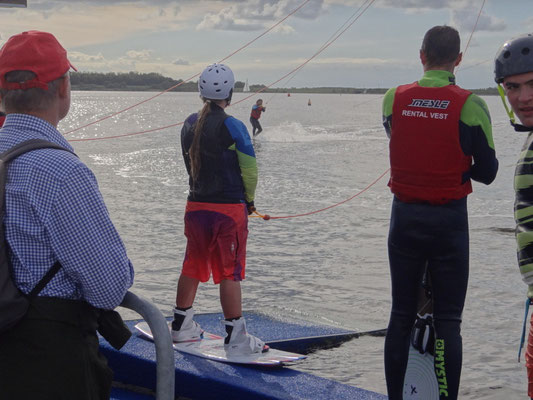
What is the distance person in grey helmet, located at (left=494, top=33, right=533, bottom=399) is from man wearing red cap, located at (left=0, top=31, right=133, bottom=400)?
1.27m

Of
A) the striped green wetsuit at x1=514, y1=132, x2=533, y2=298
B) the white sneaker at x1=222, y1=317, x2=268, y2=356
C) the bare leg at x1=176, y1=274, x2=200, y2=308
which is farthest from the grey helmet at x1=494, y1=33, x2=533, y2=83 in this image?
the bare leg at x1=176, y1=274, x2=200, y2=308

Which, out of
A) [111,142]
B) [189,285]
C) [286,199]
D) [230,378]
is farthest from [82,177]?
[111,142]

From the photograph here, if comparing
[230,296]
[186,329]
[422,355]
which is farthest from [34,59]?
[186,329]

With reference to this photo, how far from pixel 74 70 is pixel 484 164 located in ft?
7.17

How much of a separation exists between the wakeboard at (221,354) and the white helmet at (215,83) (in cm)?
164

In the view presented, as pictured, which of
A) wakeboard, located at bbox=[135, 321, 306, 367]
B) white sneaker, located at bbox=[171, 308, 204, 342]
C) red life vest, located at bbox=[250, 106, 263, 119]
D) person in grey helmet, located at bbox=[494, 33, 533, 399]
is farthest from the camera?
red life vest, located at bbox=[250, 106, 263, 119]

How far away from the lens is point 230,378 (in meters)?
4.46

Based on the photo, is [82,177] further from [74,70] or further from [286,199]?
[286,199]

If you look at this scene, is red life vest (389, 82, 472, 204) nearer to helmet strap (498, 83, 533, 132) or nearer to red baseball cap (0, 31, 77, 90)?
helmet strap (498, 83, 533, 132)

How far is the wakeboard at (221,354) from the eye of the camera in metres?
4.79

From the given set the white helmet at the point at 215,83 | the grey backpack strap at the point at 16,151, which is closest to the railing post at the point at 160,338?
the grey backpack strap at the point at 16,151

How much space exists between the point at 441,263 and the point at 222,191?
171cm

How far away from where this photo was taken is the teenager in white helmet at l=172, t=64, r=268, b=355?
495cm

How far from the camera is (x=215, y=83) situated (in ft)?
16.4
